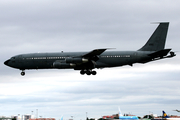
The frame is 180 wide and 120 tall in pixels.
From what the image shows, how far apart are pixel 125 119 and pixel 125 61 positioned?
36.3 m

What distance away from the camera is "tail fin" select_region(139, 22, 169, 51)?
67188 mm

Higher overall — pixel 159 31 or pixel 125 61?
pixel 159 31

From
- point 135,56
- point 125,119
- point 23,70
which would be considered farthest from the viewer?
point 125,119

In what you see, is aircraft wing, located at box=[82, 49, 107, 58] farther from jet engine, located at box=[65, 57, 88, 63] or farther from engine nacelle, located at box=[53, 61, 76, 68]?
engine nacelle, located at box=[53, 61, 76, 68]

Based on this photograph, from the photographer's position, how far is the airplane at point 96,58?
64438 millimetres

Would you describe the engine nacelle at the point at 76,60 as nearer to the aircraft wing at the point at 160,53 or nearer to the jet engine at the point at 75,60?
the jet engine at the point at 75,60

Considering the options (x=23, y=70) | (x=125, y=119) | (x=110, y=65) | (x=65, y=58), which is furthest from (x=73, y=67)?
(x=125, y=119)

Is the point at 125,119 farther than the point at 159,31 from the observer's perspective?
Yes

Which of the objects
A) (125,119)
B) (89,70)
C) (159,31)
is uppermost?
(159,31)

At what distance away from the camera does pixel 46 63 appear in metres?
67.7

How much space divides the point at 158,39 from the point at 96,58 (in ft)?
42.3

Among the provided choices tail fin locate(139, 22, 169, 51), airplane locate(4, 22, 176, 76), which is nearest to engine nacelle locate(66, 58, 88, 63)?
airplane locate(4, 22, 176, 76)

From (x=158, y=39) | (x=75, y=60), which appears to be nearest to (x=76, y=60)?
(x=75, y=60)

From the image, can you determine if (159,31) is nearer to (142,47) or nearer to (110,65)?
(142,47)
